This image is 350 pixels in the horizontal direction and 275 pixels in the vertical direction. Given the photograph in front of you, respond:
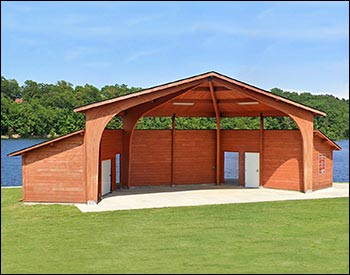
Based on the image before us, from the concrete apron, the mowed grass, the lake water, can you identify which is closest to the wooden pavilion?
the concrete apron

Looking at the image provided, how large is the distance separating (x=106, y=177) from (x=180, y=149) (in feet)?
13.0

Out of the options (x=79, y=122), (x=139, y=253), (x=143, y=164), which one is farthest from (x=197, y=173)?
(x=79, y=122)

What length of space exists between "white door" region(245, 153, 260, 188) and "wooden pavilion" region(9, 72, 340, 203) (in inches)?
1.6

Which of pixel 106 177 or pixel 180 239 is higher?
pixel 106 177

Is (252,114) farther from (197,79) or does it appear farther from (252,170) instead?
(197,79)

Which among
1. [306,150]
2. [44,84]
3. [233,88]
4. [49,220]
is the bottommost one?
[49,220]

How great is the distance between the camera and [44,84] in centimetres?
3691

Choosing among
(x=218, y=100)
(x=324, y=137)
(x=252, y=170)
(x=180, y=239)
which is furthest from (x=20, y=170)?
(x=180, y=239)

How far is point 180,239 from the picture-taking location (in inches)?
374

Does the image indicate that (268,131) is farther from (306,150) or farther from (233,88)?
(233,88)

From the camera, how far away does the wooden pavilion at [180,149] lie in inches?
555

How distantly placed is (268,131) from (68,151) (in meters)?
8.22

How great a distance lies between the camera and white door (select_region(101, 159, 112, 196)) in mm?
16047

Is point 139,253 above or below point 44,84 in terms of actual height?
below
